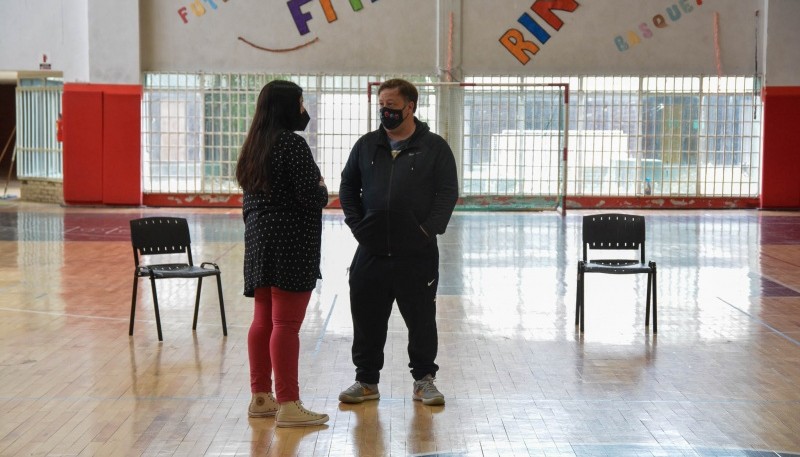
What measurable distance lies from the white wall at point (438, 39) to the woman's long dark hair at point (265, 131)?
14.6m

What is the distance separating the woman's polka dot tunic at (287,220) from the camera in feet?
16.4

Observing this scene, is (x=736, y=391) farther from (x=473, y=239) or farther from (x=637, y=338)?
(x=473, y=239)

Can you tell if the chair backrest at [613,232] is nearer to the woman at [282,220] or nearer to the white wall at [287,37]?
the woman at [282,220]

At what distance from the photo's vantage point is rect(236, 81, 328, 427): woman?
4.99 metres

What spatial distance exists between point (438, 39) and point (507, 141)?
224 cm

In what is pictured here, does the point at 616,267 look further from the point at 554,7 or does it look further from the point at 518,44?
the point at 554,7

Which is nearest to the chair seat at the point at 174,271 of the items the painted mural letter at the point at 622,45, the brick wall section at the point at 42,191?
the painted mural letter at the point at 622,45

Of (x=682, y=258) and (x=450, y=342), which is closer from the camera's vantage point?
(x=450, y=342)

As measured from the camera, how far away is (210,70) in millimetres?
19609

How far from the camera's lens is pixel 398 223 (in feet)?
17.7

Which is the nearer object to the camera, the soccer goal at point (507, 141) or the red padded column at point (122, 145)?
the red padded column at point (122, 145)

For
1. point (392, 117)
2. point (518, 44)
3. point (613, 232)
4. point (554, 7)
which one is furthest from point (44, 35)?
point (392, 117)

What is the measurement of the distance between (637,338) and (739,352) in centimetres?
76

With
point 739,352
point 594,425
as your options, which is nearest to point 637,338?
point 739,352
